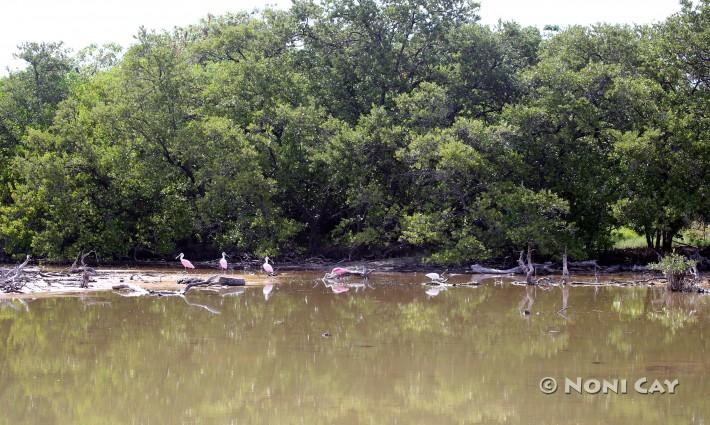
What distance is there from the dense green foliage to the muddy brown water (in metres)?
7.69

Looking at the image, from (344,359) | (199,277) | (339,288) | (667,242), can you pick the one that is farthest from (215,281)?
(667,242)

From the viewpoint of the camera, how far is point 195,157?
90.0 feet

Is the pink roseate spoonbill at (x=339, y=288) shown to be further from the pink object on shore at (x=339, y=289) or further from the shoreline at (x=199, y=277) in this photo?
the shoreline at (x=199, y=277)

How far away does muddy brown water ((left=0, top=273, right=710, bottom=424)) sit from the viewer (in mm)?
8570

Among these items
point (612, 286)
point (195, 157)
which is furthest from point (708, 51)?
point (195, 157)

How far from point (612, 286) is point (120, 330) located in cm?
1329

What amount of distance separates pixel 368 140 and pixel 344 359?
16.3 meters

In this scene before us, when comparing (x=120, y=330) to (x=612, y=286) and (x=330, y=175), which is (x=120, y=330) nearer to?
(x=612, y=286)

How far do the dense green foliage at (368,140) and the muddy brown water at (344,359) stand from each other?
Answer: 25.2 feet

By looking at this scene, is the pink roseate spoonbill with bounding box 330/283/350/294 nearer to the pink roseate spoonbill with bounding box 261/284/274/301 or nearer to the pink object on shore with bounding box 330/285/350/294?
the pink object on shore with bounding box 330/285/350/294

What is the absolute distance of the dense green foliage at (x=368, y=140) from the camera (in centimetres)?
2508

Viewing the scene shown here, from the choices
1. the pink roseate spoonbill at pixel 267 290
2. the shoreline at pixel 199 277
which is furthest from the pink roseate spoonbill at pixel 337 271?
the pink roseate spoonbill at pixel 267 290

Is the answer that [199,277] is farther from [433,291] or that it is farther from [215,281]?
[433,291]

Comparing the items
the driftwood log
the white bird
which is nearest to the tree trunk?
the white bird
